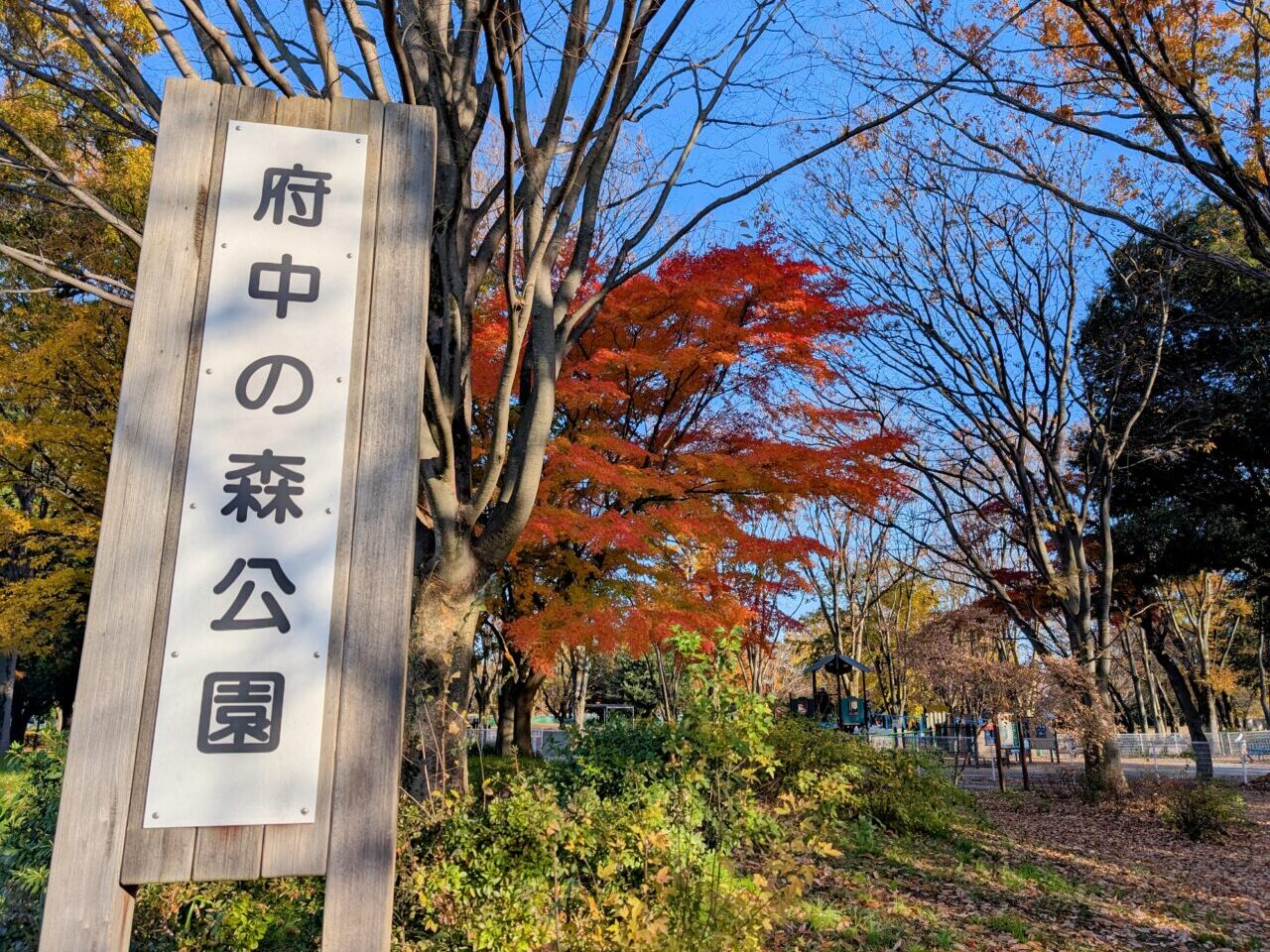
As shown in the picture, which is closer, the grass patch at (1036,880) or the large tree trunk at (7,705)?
the grass patch at (1036,880)

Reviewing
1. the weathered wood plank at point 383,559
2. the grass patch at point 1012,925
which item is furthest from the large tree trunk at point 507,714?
the weathered wood plank at point 383,559

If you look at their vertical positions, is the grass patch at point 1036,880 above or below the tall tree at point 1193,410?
below

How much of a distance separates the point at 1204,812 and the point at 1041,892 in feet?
15.1

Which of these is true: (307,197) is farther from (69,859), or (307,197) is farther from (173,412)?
(69,859)

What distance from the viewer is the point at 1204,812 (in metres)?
8.91

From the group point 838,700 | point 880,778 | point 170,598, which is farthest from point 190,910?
point 838,700

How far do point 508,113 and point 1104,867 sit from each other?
792 centimetres

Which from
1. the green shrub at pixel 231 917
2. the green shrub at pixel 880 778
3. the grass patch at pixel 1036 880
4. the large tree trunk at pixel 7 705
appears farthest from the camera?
the large tree trunk at pixel 7 705

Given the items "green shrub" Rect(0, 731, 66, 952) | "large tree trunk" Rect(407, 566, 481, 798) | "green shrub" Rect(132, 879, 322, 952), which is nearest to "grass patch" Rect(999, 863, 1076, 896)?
"large tree trunk" Rect(407, 566, 481, 798)

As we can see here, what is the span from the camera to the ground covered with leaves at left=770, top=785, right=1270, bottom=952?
4.71 meters

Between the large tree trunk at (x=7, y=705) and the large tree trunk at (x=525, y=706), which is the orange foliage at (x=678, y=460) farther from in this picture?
the large tree trunk at (x=7, y=705)

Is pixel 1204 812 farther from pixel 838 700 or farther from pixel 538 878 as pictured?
pixel 838 700

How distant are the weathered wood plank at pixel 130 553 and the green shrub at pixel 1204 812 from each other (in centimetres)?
1099

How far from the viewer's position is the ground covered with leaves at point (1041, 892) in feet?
15.4
